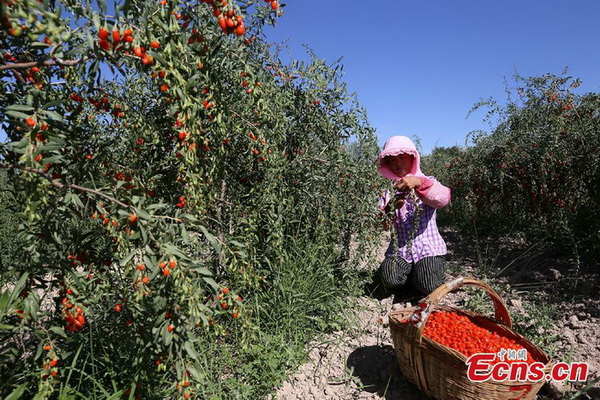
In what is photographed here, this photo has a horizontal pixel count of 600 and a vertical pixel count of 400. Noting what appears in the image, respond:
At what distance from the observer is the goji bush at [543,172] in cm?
338

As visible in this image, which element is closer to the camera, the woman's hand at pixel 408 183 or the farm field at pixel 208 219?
the farm field at pixel 208 219

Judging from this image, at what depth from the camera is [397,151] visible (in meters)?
2.75

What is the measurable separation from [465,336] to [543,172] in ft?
7.79

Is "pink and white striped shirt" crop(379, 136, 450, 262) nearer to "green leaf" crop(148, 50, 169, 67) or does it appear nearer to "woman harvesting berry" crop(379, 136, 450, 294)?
"woman harvesting berry" crop(379, 136, 450, 294)

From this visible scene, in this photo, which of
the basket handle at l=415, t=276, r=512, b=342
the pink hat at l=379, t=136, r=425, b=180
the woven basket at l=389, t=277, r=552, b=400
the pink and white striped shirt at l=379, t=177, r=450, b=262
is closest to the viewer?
the woven basket at l=389, t=277, r=552, b=400

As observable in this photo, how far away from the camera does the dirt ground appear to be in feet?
6.55

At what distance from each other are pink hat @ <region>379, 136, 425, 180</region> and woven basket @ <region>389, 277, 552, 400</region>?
1.14m

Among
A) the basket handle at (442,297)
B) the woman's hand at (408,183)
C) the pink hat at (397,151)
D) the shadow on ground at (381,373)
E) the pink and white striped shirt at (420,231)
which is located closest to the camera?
the basket handle at (442,297)

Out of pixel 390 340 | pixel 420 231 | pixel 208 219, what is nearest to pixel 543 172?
pixel 420 231

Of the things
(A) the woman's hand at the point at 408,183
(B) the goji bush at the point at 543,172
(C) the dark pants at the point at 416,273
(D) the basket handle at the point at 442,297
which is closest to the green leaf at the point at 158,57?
(D) the basket handle at the point at 442,297

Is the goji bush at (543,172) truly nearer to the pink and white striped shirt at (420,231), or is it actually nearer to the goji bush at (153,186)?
the pink and white striped shirt at (420,231)

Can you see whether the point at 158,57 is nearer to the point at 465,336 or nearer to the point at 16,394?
the point at 16,394

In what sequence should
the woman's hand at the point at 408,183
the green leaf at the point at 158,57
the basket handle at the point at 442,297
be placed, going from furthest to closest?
the woman's hand at the point at 408,183
the basket handle at the point at 442,297
the green leaf at the point at 158,57
